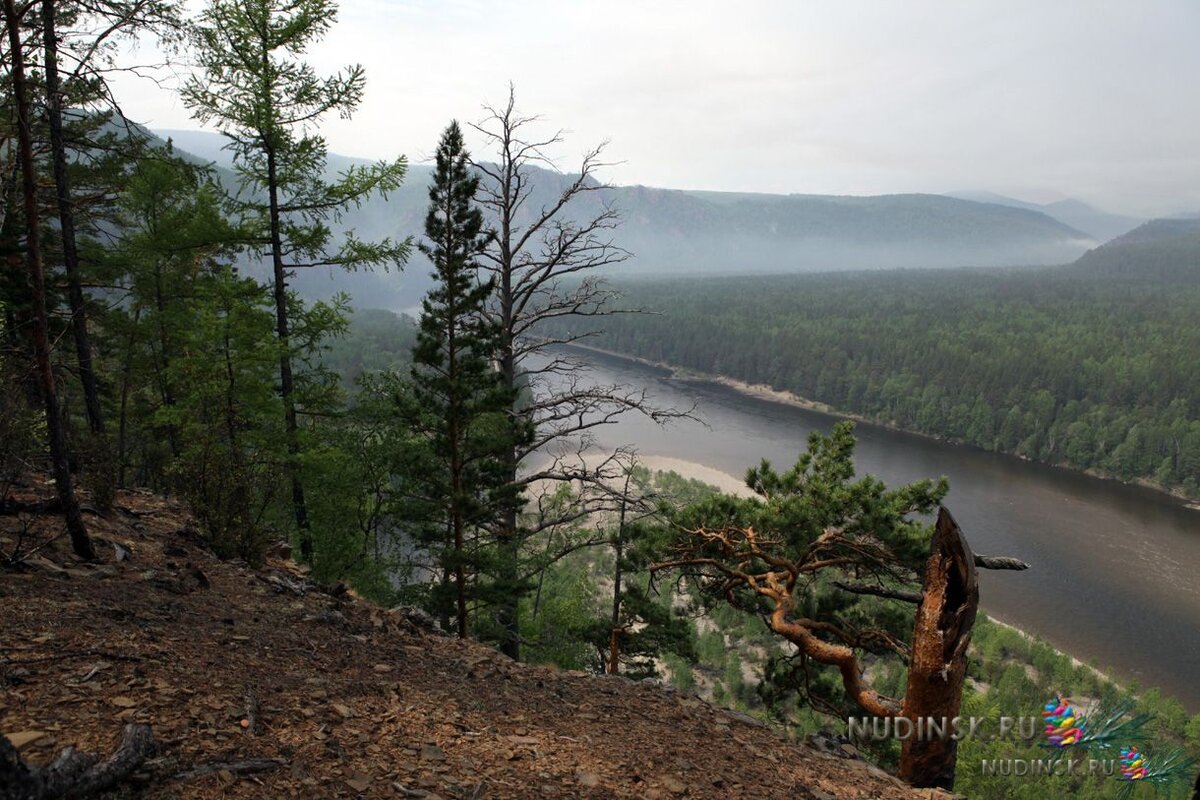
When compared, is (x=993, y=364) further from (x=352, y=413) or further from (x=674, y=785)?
(x=674, y=785)

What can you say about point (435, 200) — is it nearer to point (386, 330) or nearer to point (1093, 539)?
point (1093, 539)

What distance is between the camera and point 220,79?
9.73m

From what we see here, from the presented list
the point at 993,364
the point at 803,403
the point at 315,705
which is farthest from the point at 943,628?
the point at 993,364

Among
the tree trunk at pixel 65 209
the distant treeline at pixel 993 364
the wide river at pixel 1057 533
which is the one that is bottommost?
the wide river at pixel 1057 533

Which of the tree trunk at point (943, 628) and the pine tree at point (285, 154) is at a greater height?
the pine tree at point (285, 154)

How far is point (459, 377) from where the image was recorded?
11.0 metres

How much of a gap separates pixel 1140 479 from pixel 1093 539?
22.0 metres

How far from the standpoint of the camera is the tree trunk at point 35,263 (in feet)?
18.0

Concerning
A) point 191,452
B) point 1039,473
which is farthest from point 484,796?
point 1039,473

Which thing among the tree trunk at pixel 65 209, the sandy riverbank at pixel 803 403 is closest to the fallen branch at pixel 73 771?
the tree trunk at pixel 65 209

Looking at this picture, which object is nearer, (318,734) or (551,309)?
(318,734)

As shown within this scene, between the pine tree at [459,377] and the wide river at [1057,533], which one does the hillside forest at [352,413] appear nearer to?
the pine tree at [459,377]

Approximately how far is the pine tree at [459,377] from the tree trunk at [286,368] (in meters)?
2.20

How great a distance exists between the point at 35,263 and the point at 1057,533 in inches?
2175
